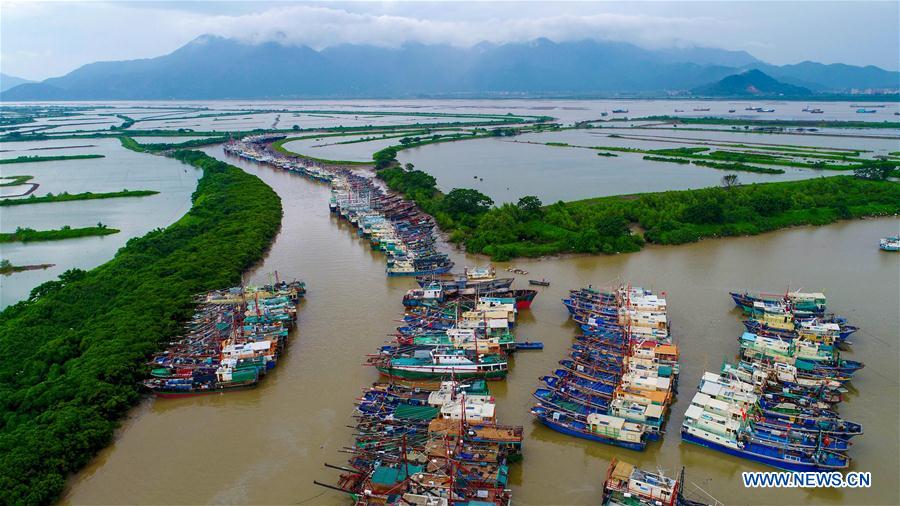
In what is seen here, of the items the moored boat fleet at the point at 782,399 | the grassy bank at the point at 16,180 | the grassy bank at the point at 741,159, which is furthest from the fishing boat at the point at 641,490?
the grassy bank at the point at 16,180

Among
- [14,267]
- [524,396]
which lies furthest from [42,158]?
[524,396]

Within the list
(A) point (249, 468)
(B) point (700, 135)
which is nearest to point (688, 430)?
(A) point (249, 468)

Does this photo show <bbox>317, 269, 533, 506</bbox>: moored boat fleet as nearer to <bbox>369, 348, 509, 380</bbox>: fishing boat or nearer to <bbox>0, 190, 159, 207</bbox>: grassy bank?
<bbox>369, 348, 509, 380</bbox>: fishing boat

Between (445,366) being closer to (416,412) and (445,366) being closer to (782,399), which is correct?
(416,412)

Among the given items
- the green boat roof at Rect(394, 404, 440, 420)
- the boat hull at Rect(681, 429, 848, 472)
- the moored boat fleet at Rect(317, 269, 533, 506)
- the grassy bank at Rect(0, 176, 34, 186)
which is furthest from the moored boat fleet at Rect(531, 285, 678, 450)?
the grassy bank at Rect(0, 176, 34, 186)

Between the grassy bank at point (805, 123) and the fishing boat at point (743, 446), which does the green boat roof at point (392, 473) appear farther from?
the grassy bank at point (805, 123)
